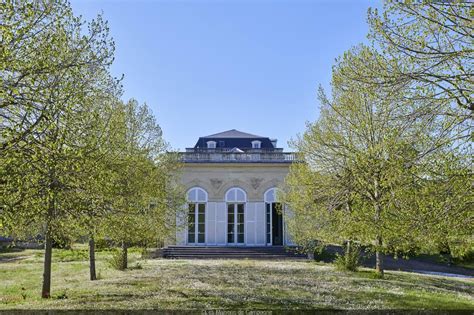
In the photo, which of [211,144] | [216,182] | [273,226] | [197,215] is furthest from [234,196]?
[211,144]

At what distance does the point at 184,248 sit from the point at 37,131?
2273cm

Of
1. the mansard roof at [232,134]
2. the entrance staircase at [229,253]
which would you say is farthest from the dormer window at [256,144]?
the entrance staircase at [229,253]

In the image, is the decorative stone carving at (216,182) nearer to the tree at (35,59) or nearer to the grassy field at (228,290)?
the grassy field at (228,290)

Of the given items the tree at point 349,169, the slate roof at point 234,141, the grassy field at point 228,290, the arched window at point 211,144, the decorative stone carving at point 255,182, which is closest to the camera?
the grassy field at point 228,290

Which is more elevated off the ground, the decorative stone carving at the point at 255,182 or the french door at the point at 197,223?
the decorative stone carving at the point at 255,182

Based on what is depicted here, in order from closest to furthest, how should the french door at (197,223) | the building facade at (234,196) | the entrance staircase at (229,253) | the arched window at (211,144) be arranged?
the entrance staircase at (229,253) < the french door at (197,223) < the building facade at (234,196) < the arched window at (211,144)

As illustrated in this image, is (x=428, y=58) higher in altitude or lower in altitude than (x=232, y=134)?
lower

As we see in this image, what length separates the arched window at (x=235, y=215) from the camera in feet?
110

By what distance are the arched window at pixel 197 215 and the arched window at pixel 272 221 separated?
15.2 feet

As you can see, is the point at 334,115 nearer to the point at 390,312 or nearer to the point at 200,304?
the point at 200,304

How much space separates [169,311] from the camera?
5309 millimetres

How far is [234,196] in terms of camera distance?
33719 mm

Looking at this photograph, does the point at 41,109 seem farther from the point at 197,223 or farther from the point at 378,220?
the point at 197,223

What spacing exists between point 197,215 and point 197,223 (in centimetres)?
59
